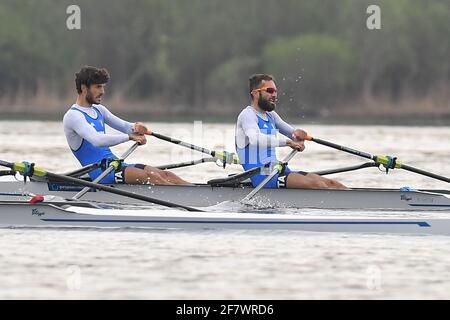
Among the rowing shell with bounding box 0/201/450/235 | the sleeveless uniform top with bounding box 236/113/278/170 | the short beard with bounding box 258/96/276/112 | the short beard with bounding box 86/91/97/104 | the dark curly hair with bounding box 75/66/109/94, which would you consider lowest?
the rowing shell with bounding box 0/201/450/235

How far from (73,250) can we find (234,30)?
61.0m

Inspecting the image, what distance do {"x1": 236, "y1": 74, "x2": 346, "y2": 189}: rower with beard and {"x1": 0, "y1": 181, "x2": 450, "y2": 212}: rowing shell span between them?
15 centimetres

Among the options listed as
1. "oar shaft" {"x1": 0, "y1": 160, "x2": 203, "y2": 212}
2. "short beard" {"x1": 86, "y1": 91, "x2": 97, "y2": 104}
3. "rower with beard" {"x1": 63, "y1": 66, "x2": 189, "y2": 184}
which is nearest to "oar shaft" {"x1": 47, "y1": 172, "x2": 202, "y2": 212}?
"oar shaft" {"x1": 0, "y1": 160, "x2": 203, "y2": 212}

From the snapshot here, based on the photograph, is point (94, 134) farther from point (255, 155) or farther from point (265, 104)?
point (265, 104)

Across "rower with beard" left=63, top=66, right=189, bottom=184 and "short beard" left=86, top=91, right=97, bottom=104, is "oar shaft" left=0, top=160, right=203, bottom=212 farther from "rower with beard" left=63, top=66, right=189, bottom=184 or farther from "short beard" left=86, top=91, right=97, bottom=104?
"short beard" left=86, top=91, right=97, bottom=104

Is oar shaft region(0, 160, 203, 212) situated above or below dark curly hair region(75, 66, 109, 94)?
below

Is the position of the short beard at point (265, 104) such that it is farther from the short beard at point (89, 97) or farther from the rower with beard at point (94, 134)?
the short beard at point (89, 97)

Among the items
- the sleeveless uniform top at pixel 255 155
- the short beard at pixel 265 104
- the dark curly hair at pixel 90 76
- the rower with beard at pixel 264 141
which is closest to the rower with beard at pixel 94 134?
the dark curly hair at pixel 90 76

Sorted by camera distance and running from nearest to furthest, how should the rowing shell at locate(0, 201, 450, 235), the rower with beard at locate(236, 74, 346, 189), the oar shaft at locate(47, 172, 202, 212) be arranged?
the rowing shell at locate(0, 201, 450, 235), the oar shaft at locate(47, 172, 202, 212), the rower with beard at locate(236, 74, 346, 189)

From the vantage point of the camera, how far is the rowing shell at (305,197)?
699 inches

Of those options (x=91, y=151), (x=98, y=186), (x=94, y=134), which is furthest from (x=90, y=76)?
(x=98, y=186)

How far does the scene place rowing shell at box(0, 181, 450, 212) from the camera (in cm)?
1775
